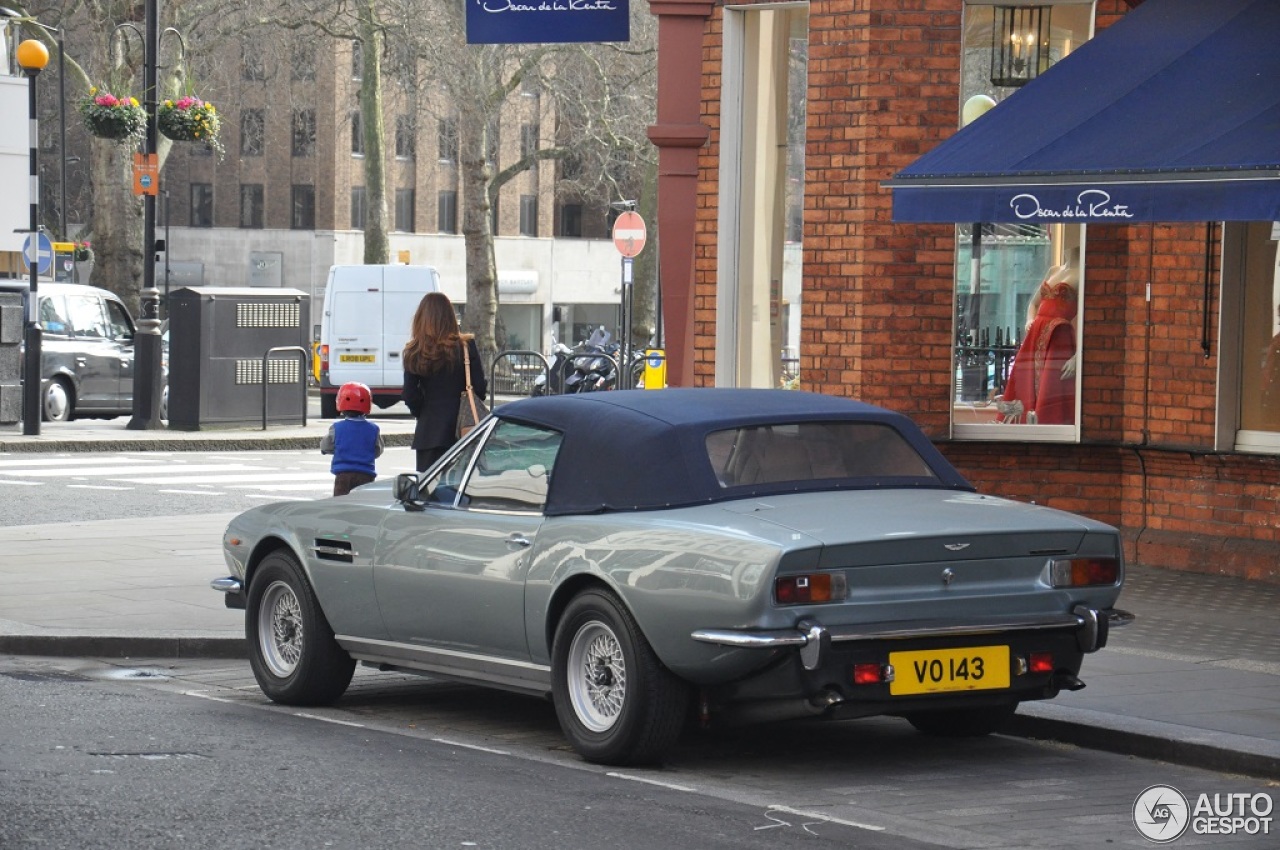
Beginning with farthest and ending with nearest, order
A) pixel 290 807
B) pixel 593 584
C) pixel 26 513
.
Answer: pixel 26 513 < pixel 593 584 < pixel 290 807

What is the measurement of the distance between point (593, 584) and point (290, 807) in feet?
4.79

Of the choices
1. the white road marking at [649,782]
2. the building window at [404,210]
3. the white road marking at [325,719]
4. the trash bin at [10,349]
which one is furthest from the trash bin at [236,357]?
the building window at [404,210]

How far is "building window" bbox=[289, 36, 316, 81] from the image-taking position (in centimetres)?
5519

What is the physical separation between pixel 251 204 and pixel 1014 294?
60.9m

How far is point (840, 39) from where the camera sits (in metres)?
13.8

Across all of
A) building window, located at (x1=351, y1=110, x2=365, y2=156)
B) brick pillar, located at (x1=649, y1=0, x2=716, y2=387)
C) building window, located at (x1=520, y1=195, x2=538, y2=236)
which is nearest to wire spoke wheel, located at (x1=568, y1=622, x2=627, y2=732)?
brick pillar, located at (x1=649, y1=0, x2=716, y2=387)

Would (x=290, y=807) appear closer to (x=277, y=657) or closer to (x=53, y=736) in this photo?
(x=53, y=736)

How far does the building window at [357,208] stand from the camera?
234 ft

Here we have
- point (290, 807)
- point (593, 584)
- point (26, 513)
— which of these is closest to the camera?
point (290, 807)

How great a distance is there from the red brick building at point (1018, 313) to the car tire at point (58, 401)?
679 inches

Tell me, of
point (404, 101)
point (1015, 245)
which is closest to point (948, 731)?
point (1015, 245)

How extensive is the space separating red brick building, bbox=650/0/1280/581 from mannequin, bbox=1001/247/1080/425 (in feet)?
0.09

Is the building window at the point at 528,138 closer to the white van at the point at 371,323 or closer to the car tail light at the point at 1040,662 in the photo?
the white van at the point at 371,323

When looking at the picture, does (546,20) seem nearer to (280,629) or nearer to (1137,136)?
(1137,136)
